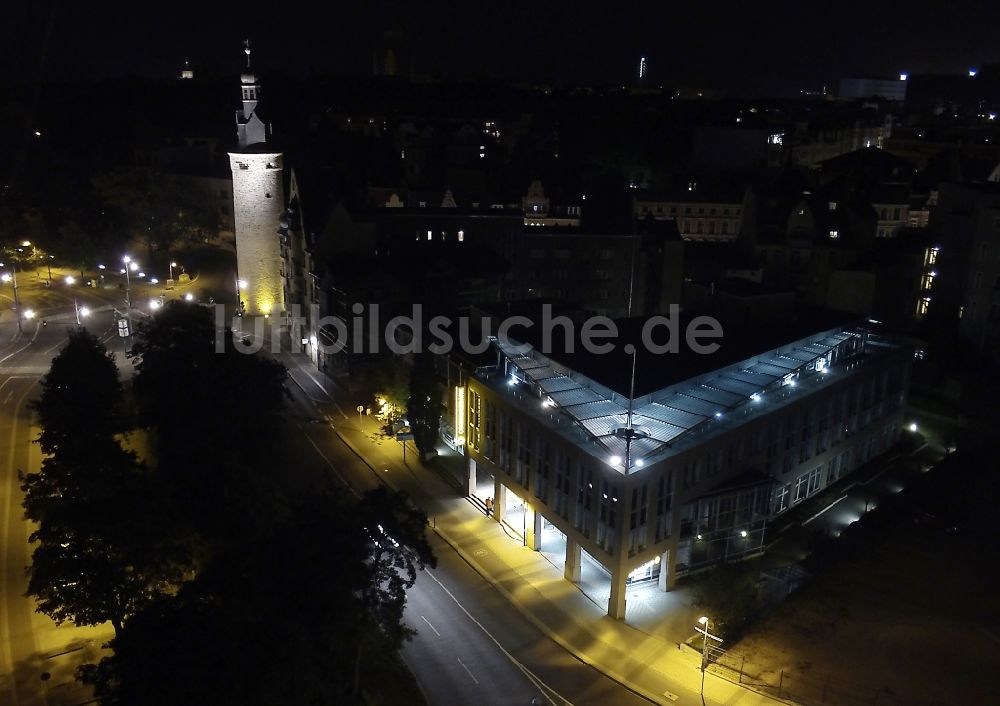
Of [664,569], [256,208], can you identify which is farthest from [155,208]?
[664,569]

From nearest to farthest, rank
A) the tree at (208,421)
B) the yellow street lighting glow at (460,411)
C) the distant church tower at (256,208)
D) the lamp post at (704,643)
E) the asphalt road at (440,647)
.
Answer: the asphalt road at (440,647) → the lamp post at (704,643) → the tree at (208,421) → the yellow street lighting glow at (460,411) → the distant church tower at (256,208)

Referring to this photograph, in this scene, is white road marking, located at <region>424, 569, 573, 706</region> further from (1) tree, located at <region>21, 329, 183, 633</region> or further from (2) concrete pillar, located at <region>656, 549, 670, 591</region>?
(1) tree, located at <region>21, 329, 183, 633</region>

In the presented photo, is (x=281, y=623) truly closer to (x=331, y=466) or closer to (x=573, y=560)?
(x=573, y=560)

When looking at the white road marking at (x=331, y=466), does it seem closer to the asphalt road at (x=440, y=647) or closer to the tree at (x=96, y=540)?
the asphalt road at (x=440, y=647)

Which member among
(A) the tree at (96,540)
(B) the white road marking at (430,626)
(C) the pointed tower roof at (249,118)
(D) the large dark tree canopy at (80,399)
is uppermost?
(C) the pointed tower roof at (249,118)

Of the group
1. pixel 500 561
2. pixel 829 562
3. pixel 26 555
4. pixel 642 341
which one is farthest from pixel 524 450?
pixel 26 555

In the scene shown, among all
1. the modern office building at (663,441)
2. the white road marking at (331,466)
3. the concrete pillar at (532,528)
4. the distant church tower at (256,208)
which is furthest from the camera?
the distant church tower at (256,208)

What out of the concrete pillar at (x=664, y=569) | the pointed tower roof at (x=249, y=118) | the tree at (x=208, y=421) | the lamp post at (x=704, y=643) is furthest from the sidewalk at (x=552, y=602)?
the pointed tower roof at (x=249, y=118)

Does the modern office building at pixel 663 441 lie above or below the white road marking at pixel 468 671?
above
